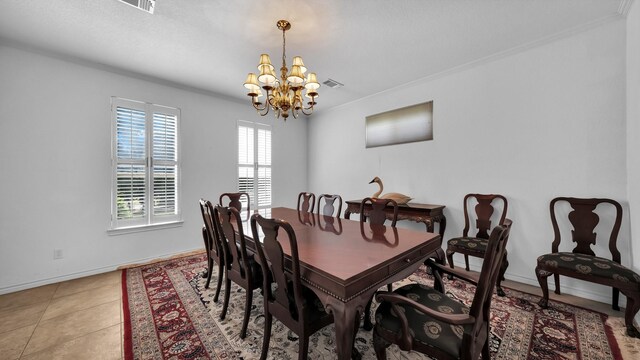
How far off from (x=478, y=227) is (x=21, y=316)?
482 cm

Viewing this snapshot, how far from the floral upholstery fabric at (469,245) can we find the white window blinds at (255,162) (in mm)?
3397

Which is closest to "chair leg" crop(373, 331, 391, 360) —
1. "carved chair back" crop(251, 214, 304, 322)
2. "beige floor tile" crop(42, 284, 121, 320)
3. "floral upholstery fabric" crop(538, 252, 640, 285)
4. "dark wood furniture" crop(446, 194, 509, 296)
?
"carved chair back" crop(251, 214, 304, 322)

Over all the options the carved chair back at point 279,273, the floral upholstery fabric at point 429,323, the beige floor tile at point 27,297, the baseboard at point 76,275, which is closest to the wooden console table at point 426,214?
the floral upholstery fabric at point 429,323

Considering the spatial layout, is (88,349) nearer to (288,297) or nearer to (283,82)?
(288,297)

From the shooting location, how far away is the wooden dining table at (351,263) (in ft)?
3.76

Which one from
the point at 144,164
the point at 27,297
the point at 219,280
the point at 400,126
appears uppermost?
the point at 400,126

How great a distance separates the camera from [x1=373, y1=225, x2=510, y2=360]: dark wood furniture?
1021 millimetres

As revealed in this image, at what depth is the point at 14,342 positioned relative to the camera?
1790mm

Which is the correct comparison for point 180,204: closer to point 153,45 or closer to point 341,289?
point 153,45

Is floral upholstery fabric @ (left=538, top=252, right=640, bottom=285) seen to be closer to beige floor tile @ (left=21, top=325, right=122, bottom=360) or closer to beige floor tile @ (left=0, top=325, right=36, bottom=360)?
beige floor tile @ (left=21, top=325, right=122, bottom=360)

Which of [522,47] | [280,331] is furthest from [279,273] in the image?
[522,47]

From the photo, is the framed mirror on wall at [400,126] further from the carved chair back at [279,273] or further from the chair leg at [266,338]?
the chair leg at [266,338]

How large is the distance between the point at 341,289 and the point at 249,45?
2666 millimetres

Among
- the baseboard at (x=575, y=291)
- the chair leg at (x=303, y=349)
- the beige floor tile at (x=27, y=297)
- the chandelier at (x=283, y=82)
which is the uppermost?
the chandelier at (x=283, y=82)
